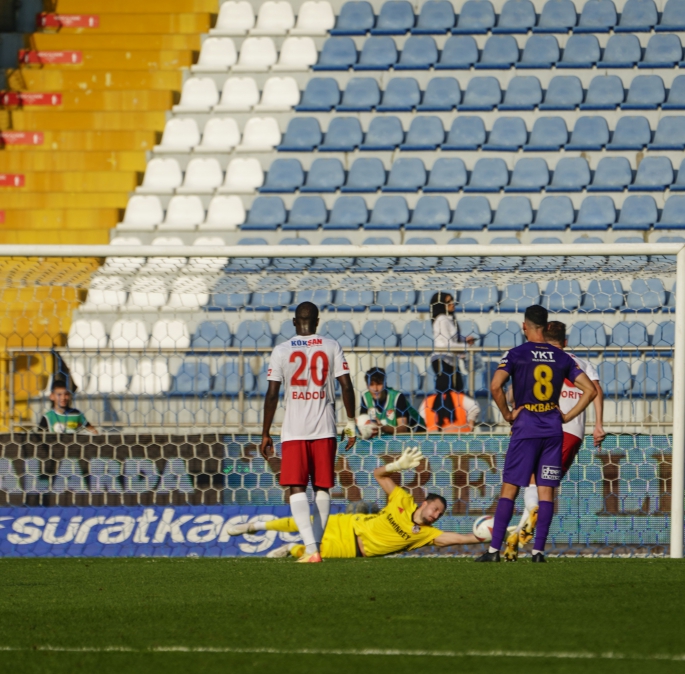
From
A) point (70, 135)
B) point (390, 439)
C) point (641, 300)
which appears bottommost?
point (390, 439)

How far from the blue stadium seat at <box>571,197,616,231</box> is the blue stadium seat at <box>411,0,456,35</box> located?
12.2 feet

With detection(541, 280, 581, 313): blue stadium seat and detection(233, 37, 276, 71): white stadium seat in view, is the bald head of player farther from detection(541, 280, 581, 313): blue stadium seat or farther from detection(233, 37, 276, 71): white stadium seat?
detection(233, 37, 276, 71): white stadium seat

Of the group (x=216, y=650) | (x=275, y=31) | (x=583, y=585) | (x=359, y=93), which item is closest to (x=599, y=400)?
(x=583, y=585)

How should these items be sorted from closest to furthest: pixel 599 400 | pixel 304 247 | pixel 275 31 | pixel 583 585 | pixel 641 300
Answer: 1. pixel 583 585
2. pixel 599 400
3. pixel 304 247
4. pixel 641 300
5. pixel 275 31

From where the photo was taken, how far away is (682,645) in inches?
144

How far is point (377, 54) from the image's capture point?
49.9 ft

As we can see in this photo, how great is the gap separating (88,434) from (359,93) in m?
8.05

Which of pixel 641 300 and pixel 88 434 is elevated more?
pixel 641 300

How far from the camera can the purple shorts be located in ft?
21.0

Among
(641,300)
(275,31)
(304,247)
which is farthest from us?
(275,31)

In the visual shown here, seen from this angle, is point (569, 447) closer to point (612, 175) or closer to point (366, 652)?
point (366, 652)

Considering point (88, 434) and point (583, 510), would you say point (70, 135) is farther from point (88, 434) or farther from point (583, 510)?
point (583, 510)

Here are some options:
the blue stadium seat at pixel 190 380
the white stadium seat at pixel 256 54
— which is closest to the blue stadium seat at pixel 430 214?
the white stadium seat at pixel 256 54

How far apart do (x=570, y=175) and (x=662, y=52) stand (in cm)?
250
